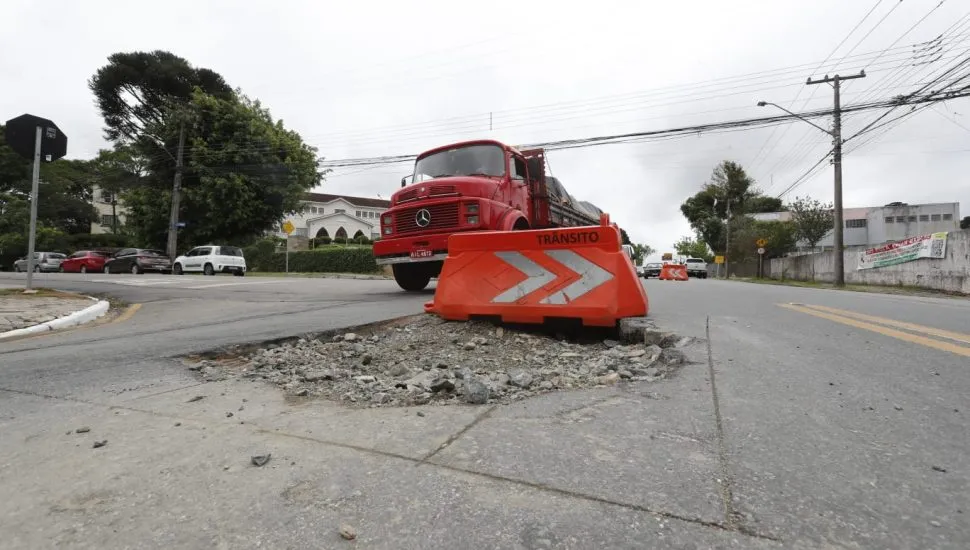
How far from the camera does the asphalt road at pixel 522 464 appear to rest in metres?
1.36

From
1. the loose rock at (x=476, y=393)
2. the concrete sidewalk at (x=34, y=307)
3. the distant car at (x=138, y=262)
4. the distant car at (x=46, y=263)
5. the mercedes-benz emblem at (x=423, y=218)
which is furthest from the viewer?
the distant car at (x=46, y=263)

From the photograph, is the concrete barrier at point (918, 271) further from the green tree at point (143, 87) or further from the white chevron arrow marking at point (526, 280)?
the green tree at point (143, 87)

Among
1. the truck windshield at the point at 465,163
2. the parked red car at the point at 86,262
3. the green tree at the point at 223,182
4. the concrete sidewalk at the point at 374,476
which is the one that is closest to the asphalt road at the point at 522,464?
the concrete sidewalk at the point at 374,476

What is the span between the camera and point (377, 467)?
5.74 feet

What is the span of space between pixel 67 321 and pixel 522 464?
703 centimetres

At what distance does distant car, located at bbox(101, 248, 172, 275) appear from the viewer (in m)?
25.0

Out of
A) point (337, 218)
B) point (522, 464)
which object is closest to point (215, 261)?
point (522, 464)

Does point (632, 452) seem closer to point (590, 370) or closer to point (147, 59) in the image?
point (590, 370)

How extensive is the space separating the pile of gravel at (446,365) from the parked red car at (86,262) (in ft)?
101

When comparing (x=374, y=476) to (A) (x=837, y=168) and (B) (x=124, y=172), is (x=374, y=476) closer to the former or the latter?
(A) (x=837, y=168)

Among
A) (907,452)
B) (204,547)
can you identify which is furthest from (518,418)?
(907,452)

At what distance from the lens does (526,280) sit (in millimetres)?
4855

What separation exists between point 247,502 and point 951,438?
2.66m

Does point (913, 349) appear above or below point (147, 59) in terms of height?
below
